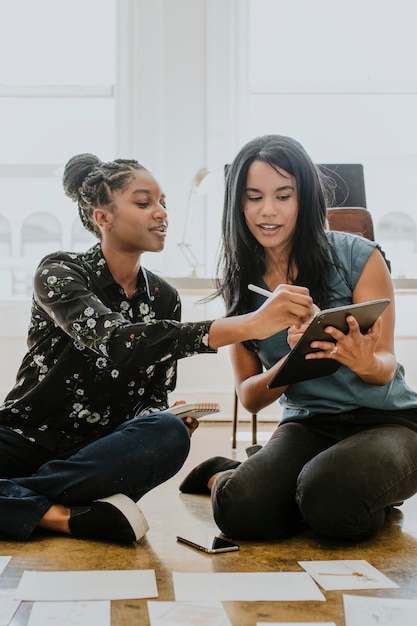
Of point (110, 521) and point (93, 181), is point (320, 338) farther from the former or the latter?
point (93, 181)

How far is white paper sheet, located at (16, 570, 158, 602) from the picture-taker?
1328mm

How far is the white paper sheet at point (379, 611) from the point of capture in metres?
1.21

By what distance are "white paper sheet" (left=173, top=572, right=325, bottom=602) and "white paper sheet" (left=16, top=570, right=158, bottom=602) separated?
0.19 ft

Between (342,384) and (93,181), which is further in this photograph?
(93,181)

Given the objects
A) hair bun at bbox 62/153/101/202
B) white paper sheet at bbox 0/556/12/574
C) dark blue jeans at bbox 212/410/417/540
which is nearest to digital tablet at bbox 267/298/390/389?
dark blue jeans at bbox 212/410/417/540

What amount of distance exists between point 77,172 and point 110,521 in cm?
90

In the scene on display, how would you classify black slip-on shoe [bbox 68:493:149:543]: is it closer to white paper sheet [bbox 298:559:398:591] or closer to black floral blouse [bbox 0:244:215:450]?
black floral blouse [bbox 0:244:215:450]

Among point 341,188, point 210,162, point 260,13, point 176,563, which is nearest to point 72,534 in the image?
point 176,563

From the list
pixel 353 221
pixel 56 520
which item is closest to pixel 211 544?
pixel 56 520

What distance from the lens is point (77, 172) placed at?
2.08m

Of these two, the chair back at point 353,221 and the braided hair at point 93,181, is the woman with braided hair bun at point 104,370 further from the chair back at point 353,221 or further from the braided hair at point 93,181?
the chair back at point 353,221

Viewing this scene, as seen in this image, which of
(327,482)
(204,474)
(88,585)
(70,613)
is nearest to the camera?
(70,613)

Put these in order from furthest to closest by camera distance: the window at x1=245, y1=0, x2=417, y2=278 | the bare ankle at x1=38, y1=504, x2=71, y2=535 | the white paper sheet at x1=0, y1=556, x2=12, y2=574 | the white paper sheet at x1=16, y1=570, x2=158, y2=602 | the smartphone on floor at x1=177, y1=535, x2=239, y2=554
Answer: the window at x1=245, y1=0, x2=417, y2=278 → the bare ankle at x1=38, y1=504, x2=71, y2=535 → the smartphone on floor at x1=177, y1=535, x2=239, y2=554 → the white paper sheet at x1=0, y1=556, x2=12, y2=574 → the white paper sheet at x1=16, y1=570, x2=158, y2=602

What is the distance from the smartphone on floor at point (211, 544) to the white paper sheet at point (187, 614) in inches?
13.6
